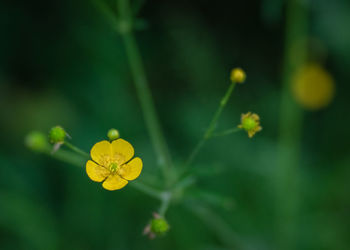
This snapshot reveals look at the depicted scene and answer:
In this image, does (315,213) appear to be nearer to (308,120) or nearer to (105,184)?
(308,120)

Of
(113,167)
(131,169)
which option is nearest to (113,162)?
(113,167)

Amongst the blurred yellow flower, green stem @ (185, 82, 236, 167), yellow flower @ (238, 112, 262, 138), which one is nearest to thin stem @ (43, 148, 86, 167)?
green stem @ (185, 82, 236, 167)

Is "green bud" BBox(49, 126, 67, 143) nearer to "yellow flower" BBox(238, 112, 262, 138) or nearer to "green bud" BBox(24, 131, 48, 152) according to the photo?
"green bud" BBox(24, 131, 48, 152)

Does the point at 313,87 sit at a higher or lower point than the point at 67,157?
higher

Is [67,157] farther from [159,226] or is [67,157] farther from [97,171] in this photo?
[159,226]

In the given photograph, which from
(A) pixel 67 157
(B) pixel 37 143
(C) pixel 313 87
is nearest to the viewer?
(B) pixel 37 143

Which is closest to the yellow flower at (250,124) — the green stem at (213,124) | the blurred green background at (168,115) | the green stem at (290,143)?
the green stem at (213,124)
